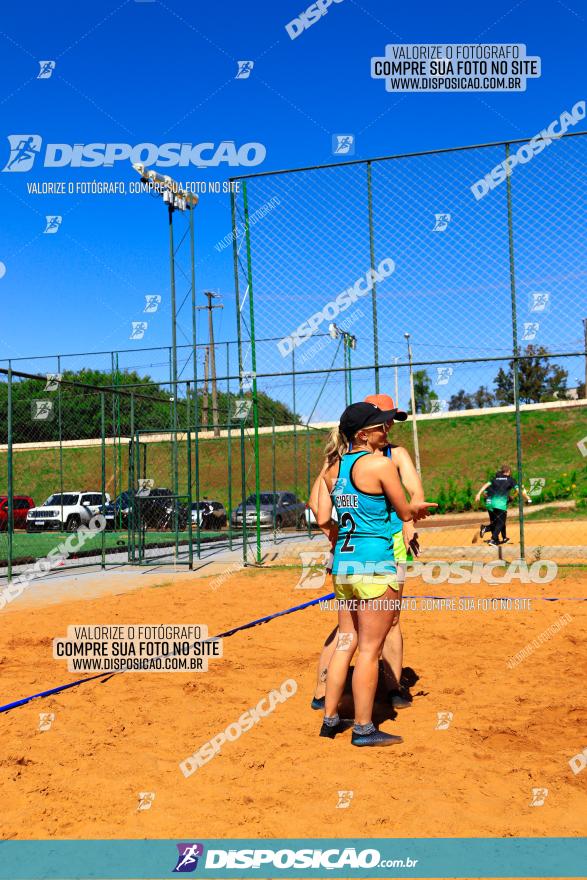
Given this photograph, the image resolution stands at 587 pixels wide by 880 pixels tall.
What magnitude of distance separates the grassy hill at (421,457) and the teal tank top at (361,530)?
26.6 m

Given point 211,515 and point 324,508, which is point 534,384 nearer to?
point 211,515

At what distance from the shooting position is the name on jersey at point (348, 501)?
4402 mm

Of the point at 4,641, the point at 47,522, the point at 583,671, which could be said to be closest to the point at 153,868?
the point at 583,671

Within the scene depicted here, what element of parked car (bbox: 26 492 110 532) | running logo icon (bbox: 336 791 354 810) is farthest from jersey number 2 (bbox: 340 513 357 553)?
parked car (bbox: 26 492 110 532)

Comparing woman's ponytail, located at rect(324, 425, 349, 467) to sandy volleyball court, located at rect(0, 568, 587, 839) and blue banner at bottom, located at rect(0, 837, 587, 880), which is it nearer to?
sandy volleyball court, located at rect(0, 568, 587, 839)

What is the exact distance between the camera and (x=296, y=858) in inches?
118

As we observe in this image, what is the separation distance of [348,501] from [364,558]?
333mm

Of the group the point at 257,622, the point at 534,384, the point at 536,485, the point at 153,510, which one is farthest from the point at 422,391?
the point at 257,622

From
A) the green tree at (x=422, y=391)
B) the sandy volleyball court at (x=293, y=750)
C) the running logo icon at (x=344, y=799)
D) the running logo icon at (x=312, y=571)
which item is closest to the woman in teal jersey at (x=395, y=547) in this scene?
the sandy volleyball court at (x=293, y=750)

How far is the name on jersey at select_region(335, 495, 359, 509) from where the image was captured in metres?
4.40

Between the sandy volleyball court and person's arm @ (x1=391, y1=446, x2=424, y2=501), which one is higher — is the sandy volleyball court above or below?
below

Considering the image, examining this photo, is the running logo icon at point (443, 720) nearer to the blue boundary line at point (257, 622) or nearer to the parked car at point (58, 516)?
the blue boundary line at point (257, 622)

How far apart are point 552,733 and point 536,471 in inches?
1154

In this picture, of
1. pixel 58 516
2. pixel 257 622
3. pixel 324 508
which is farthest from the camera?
pixel 58 516
